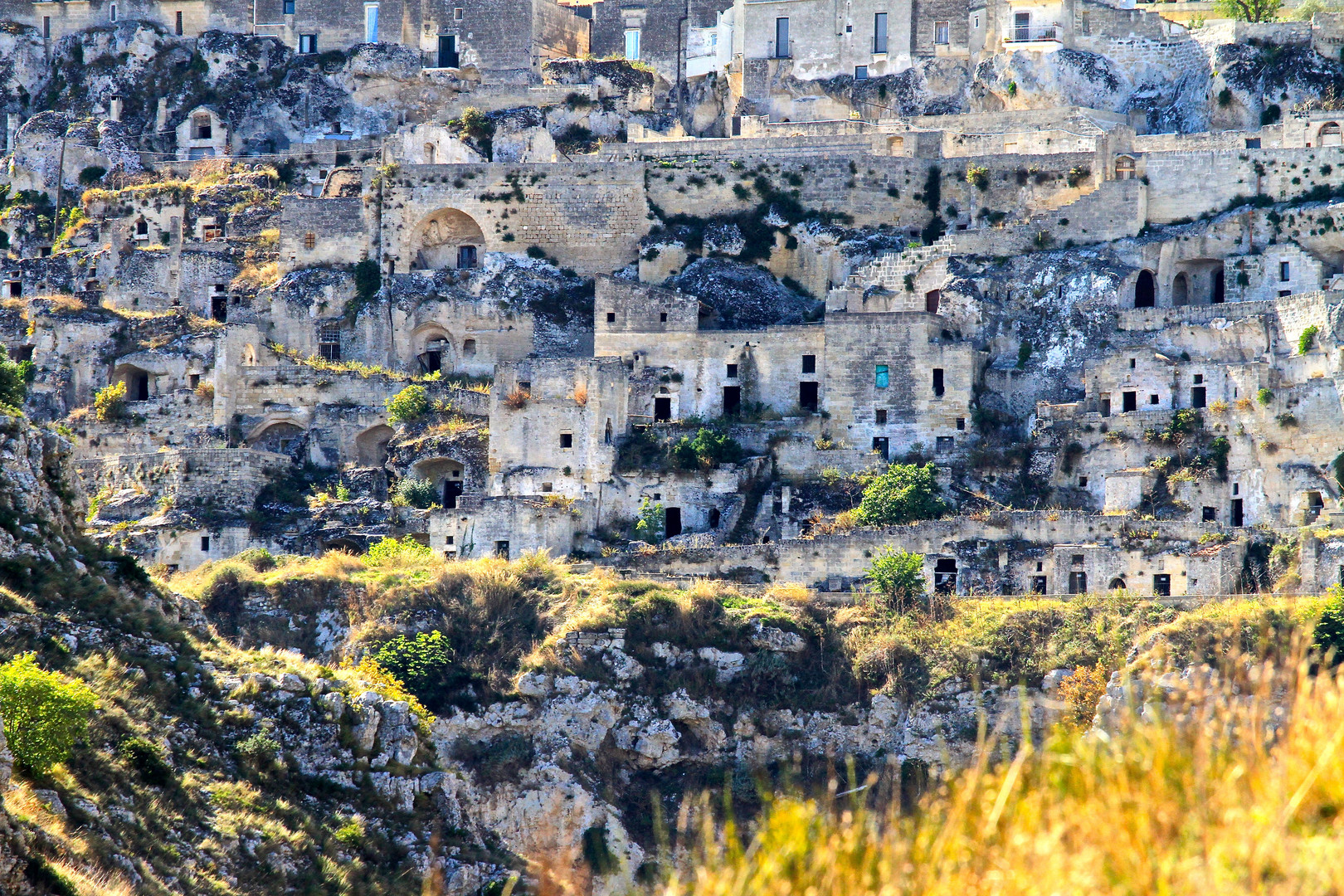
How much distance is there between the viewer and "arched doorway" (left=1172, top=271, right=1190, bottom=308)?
52000 millimetres

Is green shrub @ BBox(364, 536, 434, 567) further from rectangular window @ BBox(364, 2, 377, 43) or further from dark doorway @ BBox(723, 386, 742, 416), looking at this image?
rectangular window @ BBox(364, 2, 377, 43)

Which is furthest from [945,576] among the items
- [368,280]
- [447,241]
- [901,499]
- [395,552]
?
[447,241]

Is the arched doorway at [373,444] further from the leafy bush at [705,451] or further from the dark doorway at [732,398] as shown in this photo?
the dark doorway at [732,398]

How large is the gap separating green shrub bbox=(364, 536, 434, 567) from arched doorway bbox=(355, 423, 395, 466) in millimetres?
5009

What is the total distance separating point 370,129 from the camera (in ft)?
209

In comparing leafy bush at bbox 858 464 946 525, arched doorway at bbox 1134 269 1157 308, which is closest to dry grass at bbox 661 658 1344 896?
leafy bush at bbox 858 464 946 525

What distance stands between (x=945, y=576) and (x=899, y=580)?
1.41 m

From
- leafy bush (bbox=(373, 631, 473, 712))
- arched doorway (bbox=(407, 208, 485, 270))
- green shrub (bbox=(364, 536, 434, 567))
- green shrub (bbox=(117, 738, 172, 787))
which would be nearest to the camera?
green shrub (bbox=(117, 738, 172, 787))

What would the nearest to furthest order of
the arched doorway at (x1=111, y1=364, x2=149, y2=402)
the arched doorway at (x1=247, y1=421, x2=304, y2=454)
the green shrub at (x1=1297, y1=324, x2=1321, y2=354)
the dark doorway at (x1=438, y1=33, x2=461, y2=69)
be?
the green shrub at (x1=1297, y1=324, x2=1321, y2=354) → the arched doorway at (x1=247, y1=421, x2=304, y2=454) → the arched doorway at (x1=111, y1=364, x2=149, y2=402) → the dark doorway at (x1=438, y1=33, x2=461, y2=69)

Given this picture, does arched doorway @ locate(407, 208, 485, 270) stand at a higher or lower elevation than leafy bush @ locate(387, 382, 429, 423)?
higher

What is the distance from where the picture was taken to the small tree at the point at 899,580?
139 feet

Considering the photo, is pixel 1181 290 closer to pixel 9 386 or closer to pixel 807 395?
pixel 807 395

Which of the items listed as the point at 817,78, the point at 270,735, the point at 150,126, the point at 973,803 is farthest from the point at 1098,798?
the point at 150,126

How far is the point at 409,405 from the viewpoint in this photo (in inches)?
1975
